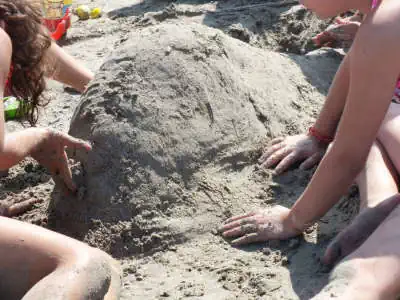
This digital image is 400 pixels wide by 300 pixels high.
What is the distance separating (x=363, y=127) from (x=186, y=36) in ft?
3.16

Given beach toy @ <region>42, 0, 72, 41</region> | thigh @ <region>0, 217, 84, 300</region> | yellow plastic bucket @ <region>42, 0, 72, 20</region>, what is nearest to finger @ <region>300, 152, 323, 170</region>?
thigh @ <region>0, 217, 84, 300</region>

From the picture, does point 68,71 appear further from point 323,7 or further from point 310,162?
point 323,7

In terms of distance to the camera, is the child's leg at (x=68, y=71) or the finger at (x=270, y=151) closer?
the finger at (x=270, y=151)

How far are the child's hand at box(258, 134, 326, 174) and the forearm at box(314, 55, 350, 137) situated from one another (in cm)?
7

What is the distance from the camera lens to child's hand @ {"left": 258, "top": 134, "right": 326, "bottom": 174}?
2.42 metres

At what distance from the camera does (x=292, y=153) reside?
2441mm

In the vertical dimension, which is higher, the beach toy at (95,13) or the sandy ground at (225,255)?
the sandy ground at (225,255)

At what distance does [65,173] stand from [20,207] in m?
0.30

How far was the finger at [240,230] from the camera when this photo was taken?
2.12 metres

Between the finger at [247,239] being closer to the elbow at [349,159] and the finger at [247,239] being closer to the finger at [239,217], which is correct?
the finger at [239,217]

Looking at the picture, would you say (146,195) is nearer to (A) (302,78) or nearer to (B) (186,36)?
(B) (186,36)

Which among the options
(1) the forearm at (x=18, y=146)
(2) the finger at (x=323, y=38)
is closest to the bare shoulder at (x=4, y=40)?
(1) the forearm at (x=18, y=146)

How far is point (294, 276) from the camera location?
6.30 ft

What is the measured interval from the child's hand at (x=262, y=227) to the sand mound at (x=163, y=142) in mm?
115
